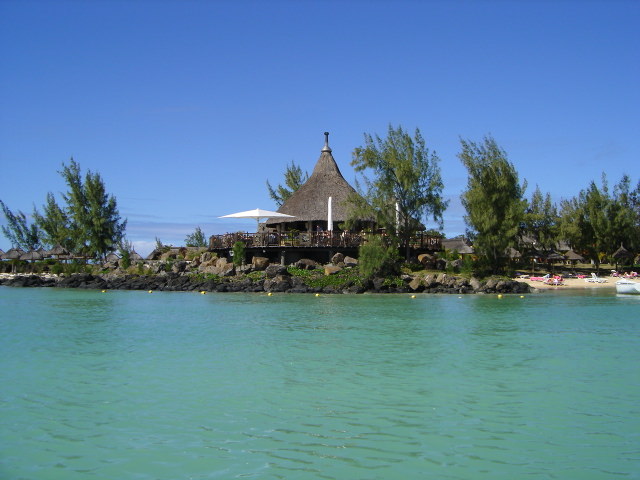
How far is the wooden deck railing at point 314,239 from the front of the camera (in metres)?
42.0

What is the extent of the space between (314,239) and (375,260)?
6033mm

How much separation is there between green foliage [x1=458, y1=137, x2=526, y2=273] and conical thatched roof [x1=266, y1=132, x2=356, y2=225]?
841cm

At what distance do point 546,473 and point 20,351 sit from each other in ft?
44.2

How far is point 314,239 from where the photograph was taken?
42406mm

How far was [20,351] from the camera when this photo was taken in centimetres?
1619

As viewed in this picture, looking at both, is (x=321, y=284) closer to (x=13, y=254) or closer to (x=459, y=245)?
(x=459, y=245)

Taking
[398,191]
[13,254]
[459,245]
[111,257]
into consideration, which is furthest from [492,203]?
[13,254]

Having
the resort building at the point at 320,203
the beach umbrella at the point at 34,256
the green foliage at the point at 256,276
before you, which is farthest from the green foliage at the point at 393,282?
the beach umbrella at the point at 34,256

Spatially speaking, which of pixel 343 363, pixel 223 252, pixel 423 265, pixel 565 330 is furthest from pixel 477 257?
pixel 343 363

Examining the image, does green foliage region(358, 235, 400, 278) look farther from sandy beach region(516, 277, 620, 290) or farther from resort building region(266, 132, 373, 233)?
sandy beach region(516, 277, 620, 290)

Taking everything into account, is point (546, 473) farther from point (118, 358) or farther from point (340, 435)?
point (118, 358)

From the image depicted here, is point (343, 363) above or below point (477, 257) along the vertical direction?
below

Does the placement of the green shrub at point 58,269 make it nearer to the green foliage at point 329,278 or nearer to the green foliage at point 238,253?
the green foliage at point 238,253

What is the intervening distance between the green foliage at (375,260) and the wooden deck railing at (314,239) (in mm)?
3204
